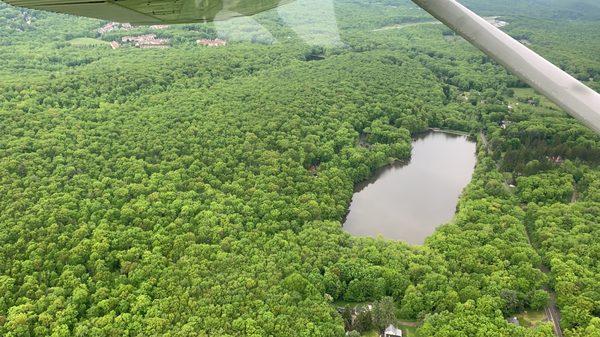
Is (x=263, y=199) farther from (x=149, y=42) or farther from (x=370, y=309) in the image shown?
(x=149, y=42)

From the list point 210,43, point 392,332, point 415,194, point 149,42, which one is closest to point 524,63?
point 392,332

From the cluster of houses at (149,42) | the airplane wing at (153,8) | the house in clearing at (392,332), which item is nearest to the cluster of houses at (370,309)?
the house in clearing at (392,332)

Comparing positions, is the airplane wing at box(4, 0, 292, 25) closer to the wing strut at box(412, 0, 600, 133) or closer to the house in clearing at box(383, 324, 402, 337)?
the wing strut at box(412, 0, 600, 133)

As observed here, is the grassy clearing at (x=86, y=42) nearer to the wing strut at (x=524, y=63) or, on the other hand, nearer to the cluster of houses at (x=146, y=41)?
the cluster of houses at (x=146, y=41)

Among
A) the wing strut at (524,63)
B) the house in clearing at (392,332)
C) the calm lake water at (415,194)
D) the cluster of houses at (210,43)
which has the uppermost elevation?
the wing strut at (524,63)

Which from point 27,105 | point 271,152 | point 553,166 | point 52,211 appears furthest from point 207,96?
point 553,166

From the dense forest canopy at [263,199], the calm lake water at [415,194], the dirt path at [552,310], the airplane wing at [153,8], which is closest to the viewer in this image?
the airplane wing at [153,8]

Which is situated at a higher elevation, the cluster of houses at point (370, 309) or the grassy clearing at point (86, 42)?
the grassy clearing at point (86, 42)
